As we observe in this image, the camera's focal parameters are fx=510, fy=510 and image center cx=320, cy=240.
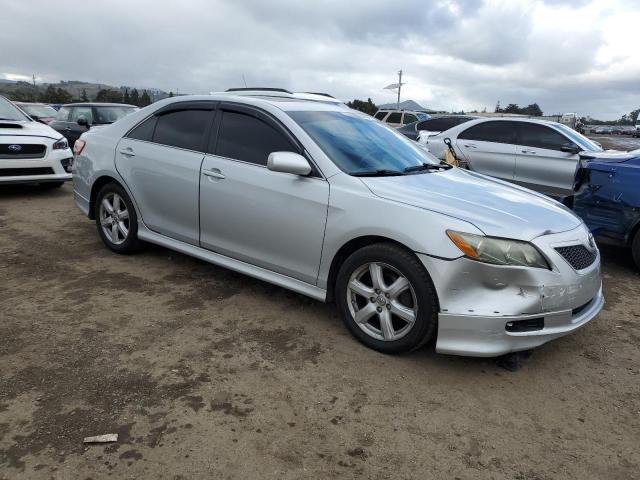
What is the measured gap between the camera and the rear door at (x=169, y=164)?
170 inches

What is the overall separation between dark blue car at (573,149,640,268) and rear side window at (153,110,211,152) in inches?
159

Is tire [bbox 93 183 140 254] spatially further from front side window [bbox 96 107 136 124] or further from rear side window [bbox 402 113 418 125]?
rear side window [bbox 402 113 418 125]

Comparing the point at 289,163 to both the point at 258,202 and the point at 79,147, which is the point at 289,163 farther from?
the point at 79,147

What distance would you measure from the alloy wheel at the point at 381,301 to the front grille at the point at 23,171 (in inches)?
254

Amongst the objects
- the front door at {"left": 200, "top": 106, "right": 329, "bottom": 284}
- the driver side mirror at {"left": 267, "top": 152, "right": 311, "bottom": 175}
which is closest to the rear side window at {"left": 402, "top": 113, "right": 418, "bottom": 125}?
the front door at {"left": 200, "top": 106, "right": 329, "bottom": 284}

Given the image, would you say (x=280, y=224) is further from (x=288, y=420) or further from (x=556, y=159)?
(x=556, y=159)

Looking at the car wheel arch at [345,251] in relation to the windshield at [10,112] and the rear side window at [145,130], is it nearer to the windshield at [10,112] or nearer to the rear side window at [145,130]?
the rear side window at [145,130]

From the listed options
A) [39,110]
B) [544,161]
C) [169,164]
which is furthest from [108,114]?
[544,161]

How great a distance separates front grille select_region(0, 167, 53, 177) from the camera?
24.7 feet

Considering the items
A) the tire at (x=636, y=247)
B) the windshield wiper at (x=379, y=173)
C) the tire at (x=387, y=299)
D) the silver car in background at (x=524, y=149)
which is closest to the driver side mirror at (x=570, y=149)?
the silver car in background at (x=524, y=149)

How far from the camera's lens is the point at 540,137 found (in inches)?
325

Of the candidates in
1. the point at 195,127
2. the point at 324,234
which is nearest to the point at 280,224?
the point at 324,234

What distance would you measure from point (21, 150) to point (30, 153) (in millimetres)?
152

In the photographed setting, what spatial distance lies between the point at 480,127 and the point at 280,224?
6.41m
